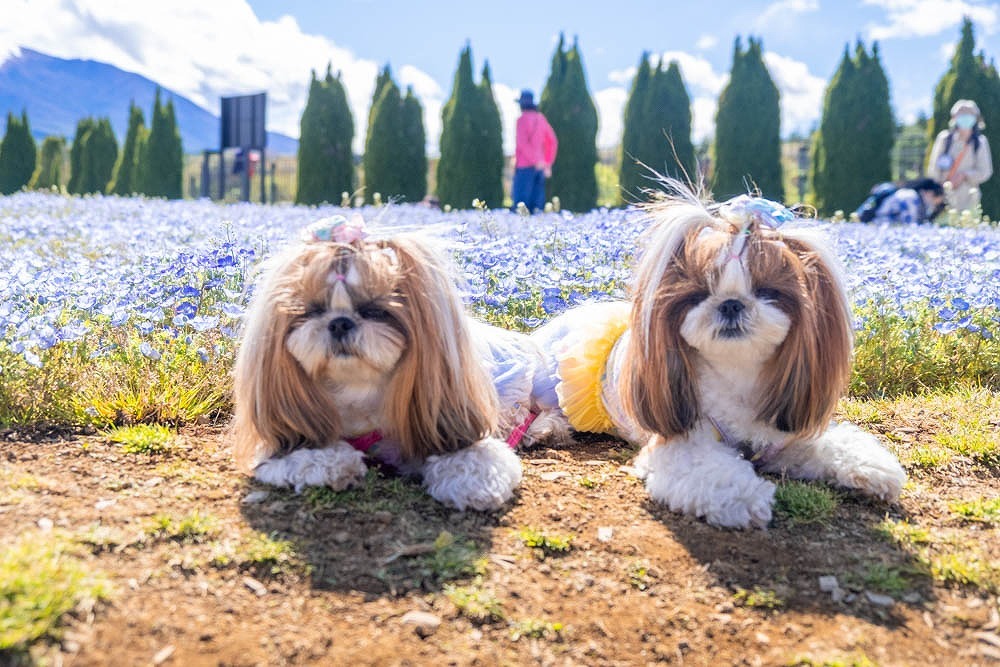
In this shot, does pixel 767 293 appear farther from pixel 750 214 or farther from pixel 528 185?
pixel 528 185

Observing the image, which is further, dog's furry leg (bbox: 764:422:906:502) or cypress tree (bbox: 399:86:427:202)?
cypress tree (bbox: 399:86:427:202)

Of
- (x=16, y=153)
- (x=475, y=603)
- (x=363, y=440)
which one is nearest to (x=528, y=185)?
(x=363, y=440)

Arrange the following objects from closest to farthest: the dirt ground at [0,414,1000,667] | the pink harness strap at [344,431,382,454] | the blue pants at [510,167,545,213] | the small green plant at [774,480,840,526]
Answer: the dirt ground at [0,414,1000,667] → the small green plant at [774,480,840,526] → the pink harness strap at [344,431,382,454] → the blue pants at [510,167,545,213]

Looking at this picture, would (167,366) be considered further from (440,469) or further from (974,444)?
(974,444)

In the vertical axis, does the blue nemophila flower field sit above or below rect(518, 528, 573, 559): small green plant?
above

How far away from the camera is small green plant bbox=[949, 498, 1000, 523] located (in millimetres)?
3270

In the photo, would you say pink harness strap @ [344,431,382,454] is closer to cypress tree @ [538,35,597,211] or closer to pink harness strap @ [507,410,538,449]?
pink harness strap @ [507,410,538,449]

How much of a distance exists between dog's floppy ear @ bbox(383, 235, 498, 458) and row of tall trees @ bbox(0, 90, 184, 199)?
25521mm

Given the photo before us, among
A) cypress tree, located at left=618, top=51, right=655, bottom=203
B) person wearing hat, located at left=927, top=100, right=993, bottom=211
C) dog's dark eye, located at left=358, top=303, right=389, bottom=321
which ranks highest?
cypress tree, located at left=618, top=51, right=655, bottom=203

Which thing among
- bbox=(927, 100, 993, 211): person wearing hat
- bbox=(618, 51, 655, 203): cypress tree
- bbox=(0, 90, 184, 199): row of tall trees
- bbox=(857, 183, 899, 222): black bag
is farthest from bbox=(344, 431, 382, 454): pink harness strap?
bbox=(0, 90, 184, 199): row of tall trees

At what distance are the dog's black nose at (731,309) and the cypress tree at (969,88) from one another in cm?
1796

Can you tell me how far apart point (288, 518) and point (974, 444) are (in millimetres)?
3005

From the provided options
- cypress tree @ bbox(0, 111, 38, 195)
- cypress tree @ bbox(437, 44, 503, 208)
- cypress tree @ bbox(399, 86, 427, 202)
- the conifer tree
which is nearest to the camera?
cypress tree @ bbox(437, 44, 503, 208)

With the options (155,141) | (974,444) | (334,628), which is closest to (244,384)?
(334,628)
